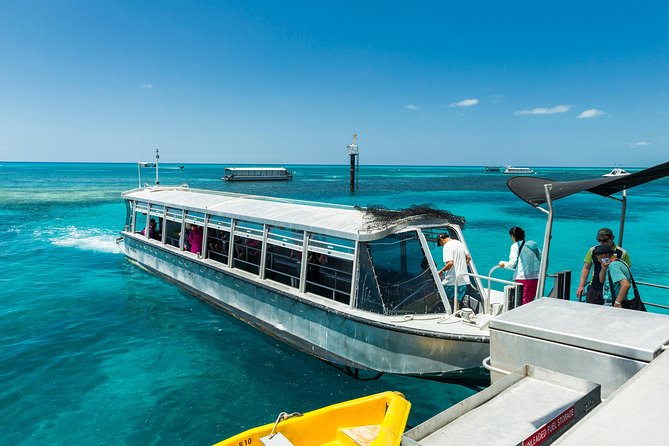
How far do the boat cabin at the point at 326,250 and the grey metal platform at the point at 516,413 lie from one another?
4.98 m

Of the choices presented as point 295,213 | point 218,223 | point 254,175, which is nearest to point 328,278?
point 295,213

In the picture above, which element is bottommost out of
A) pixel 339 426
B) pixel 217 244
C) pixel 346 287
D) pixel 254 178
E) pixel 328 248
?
pixel 339 426

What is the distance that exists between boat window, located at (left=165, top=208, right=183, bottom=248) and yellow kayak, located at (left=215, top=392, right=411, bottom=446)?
10.7m

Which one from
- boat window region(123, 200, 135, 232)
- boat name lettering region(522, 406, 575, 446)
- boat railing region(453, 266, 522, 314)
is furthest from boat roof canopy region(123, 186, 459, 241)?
boat name lettering region(522, 406, 575, 446)

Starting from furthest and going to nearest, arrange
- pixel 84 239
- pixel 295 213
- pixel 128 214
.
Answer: pixel 84 239 → pixel 128 214 → pixel 295 213

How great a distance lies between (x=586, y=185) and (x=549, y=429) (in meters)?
4.66

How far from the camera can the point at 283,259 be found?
11.9 meters

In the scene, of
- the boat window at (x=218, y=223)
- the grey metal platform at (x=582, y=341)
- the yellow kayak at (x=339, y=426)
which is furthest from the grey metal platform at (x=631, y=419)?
the boat window at (x=218, y=223)

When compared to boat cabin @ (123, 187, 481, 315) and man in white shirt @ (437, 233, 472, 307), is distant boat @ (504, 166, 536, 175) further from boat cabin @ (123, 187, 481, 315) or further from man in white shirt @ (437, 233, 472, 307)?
man in white shirt @ (437, 233, 472, 307)

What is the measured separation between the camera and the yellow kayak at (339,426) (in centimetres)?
480

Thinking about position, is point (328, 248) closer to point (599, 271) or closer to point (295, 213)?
point (295, 213)

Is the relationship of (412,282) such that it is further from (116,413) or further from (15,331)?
(15,331)

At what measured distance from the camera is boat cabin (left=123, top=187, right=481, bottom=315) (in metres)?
8.70

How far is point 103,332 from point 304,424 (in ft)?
29.0
